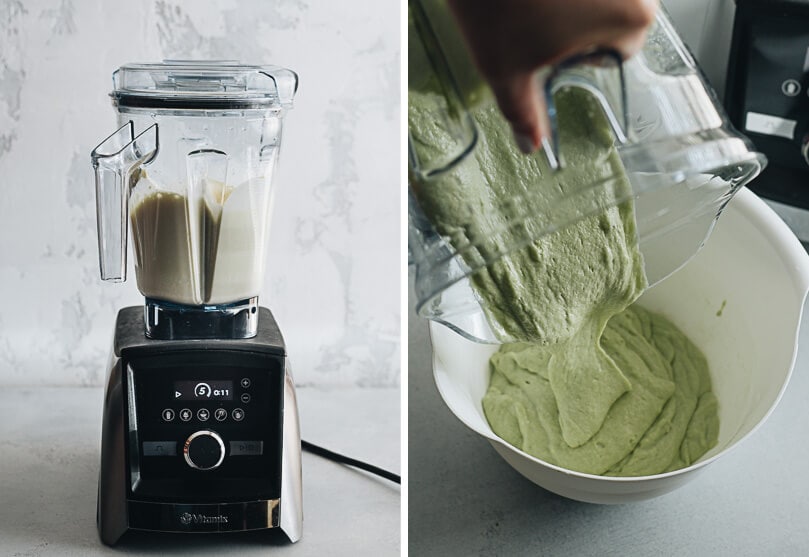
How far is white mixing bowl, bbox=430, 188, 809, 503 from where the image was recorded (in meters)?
0.65

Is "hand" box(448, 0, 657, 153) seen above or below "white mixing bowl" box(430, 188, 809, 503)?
above

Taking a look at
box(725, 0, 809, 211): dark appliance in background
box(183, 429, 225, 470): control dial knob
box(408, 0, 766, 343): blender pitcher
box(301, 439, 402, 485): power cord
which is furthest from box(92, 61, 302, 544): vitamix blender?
box(725, 0, 809, 211): dark appliance in background

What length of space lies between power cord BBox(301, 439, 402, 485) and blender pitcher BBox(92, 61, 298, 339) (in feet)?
0.68

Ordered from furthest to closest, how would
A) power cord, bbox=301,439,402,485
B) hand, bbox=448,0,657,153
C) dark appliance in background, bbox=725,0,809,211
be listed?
1. dark appliance in background, bbox=725,0,809,211
2. power cord, bbox=301,439,402,485
3. hand, bbox=448,0,657,153

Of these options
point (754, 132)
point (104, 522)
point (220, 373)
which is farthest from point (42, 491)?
point (754, 132)

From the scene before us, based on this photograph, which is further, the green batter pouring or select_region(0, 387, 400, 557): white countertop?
select_region(0, 387, 400, 557): white countertop

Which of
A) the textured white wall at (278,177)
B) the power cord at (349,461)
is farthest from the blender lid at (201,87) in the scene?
the power cord at (349,461)

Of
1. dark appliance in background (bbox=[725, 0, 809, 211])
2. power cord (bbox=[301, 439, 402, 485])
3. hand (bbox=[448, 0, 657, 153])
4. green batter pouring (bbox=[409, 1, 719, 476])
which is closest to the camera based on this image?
hand (bbox=[448, 0, 657, 153])

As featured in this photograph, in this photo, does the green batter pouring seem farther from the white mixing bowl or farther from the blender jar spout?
the blender jar spout

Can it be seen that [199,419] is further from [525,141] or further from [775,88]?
[775,88]

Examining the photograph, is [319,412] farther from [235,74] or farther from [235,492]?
[235,74]

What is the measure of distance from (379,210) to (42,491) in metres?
0.46

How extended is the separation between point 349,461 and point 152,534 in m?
0.21

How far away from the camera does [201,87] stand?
69 centimetres
